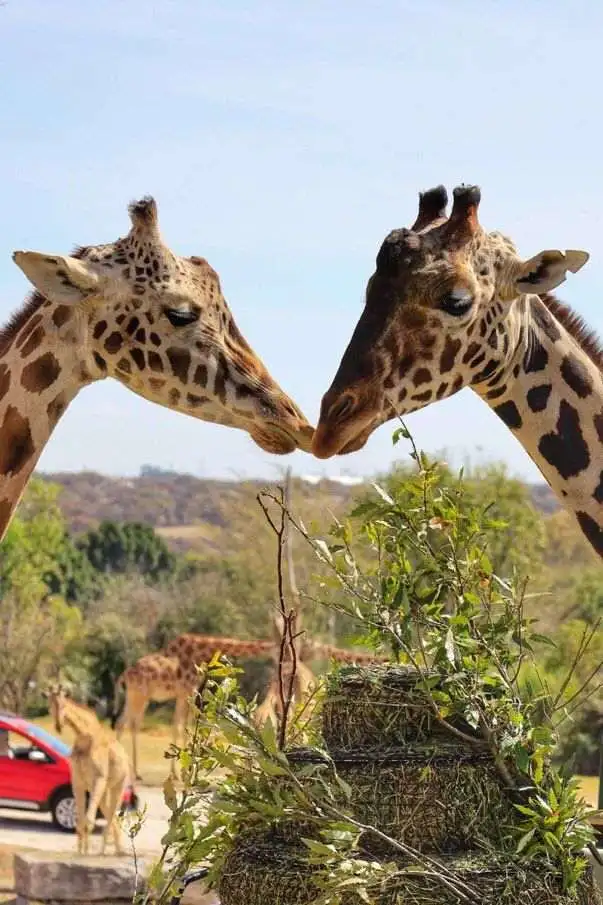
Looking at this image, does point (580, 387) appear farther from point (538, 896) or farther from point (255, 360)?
point (538, 896)

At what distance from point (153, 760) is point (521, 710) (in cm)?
2386

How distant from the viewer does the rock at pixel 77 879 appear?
32.8 ft

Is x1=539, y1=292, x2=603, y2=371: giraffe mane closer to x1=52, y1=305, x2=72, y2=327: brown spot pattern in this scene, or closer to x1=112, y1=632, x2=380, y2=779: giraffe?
x1=52, y1=305, x2=72, y2=327: brown spot pattern

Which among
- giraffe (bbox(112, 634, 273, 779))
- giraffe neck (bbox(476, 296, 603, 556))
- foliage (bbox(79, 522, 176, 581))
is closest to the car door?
giraffe (bbox(112, 634, 273, 779))

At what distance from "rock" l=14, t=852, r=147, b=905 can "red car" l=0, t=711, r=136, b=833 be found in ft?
24.6

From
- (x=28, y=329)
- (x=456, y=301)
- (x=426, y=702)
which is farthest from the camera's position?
(x=28, y=329)

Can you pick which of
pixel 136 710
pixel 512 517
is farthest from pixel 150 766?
pixel 512 517

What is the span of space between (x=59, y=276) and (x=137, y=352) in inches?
11.5

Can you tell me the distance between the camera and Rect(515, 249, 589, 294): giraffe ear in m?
4.21

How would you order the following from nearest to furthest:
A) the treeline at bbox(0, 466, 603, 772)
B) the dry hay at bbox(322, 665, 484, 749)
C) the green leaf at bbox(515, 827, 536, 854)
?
the green leaf at bbox(515, 827, 536, 854), the dry hay at bbox(322, 665, 484, 749), the treeline at bbox(0, 466, 603, 772)

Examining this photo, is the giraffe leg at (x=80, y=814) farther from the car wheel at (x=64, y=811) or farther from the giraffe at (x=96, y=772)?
the car wheel at (x=64, y=811)

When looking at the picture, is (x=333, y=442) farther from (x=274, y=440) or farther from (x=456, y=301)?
(x=456, y=301)

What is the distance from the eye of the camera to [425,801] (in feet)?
10.6

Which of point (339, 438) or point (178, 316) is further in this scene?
point (178, 316)
